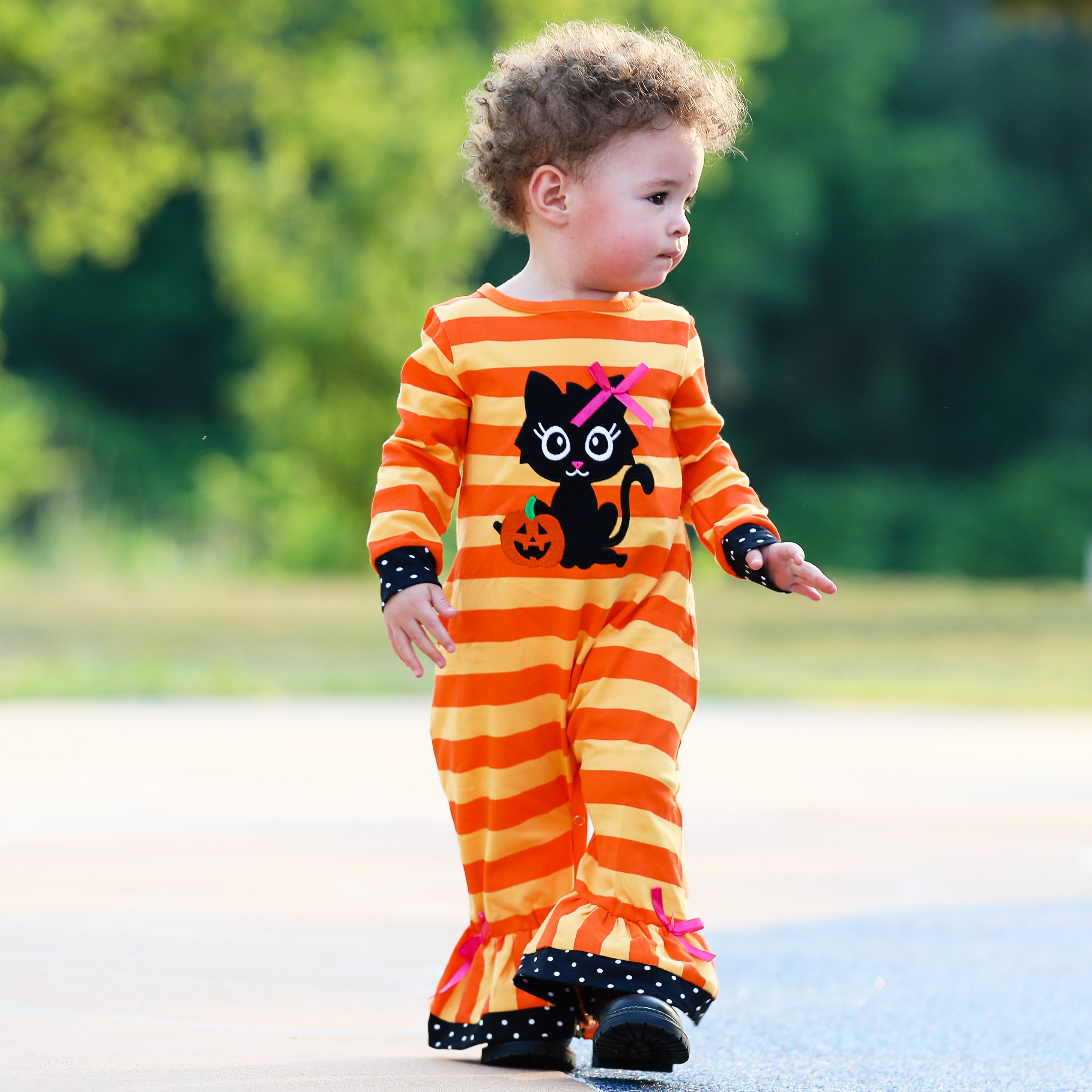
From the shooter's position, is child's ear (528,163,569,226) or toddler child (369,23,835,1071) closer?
toddler child (369,23,835,1071)

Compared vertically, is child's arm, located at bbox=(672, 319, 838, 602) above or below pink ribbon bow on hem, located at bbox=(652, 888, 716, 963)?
above

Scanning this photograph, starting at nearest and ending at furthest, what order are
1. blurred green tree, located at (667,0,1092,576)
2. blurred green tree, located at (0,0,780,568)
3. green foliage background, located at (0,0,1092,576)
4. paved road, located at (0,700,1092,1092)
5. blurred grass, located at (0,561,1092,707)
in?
1. paved road, located at (0,700,1092,1092)
2. blurred grass, located at (0,561,1092,707)
3. blurred green tree, located at (0,0,780,568)
4. green foliage background, located at (0,0,1092,576)
5. blurred green tree, located at (667,0,1092,576)

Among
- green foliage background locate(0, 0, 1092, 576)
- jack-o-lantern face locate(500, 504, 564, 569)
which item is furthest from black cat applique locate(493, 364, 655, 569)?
green foliage background locate(0, 0, 1092, 576)

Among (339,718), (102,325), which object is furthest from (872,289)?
(339,718)

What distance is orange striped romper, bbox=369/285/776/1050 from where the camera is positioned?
8.43 feet

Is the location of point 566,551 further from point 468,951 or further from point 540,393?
point 468,951

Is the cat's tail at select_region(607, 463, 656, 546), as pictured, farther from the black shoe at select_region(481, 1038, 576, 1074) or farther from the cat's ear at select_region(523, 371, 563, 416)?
the black shoe at select_region(481, 1038, 576, 1074)

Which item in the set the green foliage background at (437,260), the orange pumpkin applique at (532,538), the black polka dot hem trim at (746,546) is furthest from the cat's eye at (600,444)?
the green foliage background at (437,260)

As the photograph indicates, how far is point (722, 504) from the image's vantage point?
2740 mm

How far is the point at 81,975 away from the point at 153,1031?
502 mm

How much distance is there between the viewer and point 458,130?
15180 millimetres

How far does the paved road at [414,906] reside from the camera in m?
2.78

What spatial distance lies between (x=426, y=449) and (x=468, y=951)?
30.4 inches

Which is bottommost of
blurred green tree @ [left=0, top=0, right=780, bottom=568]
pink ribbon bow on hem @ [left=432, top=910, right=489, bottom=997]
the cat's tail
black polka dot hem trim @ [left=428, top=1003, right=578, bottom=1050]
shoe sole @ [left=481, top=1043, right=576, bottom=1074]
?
shoe sole @ [left=481, top=1043, right=576, bottom=1074]
